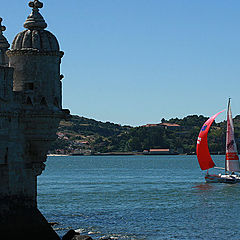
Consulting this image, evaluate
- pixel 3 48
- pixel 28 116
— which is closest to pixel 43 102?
pixel 28 116

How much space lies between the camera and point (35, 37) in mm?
33000

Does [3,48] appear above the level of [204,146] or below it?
above

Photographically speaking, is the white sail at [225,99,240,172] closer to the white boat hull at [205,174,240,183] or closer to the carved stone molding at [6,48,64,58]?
the white boat hull at [205,174,240,183]

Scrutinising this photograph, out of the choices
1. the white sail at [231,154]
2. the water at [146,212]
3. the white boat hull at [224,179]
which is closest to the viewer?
the water at [146,212]

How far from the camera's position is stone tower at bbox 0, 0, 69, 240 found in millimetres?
31672

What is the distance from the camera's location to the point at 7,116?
31672mm

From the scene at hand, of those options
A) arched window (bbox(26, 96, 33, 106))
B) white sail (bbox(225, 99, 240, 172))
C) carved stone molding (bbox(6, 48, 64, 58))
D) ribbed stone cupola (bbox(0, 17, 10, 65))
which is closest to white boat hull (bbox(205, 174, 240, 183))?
white sail (bbox(225, 99, 240, 172))

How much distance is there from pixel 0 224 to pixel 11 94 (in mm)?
6627

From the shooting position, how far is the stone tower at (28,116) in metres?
31.7

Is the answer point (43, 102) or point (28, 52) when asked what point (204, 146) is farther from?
point (28, 52)

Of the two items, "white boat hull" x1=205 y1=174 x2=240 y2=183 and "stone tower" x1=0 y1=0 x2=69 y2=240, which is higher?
"stone tower" x1=0 y1=0 x2=69 y2=240

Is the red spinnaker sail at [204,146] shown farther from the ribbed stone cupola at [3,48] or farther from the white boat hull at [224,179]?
the ribbed stone cupola at [3,48]

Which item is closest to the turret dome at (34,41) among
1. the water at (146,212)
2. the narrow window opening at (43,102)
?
the narrow window opening at (43,102)

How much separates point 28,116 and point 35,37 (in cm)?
424
